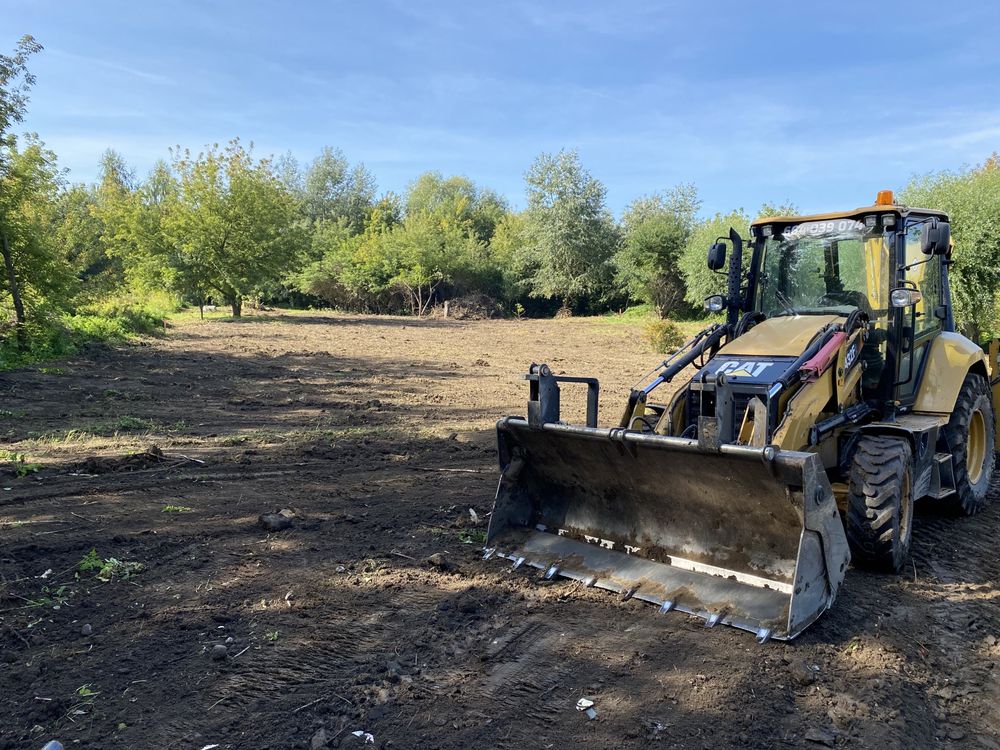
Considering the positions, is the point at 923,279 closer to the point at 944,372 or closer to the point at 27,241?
the point at 944,372

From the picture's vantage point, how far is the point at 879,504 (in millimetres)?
4879

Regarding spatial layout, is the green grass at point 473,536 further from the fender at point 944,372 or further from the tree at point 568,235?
the tree at point 568,235

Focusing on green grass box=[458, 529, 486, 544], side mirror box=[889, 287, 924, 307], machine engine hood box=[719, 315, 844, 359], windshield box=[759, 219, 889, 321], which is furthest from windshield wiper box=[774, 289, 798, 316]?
green grass box=[458, 529, 486, 544]

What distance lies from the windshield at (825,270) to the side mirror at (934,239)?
38 cm

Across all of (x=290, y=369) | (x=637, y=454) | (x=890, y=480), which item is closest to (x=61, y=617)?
(x=637, y=454)

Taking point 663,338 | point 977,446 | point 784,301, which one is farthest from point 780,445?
point 663,338

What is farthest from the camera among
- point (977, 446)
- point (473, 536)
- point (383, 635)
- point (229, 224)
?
point (229, 224)

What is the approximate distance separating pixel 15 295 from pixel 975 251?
2353 cm

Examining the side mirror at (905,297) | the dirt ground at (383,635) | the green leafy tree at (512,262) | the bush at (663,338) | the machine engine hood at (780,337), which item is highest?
the green leafy tree at (512,262)

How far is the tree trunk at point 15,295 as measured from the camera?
15.4m

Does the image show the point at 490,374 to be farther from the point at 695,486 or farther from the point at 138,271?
the point at 138,271

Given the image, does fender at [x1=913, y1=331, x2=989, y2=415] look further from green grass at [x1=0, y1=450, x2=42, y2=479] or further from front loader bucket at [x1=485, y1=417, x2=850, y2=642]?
green grass at [x1=0, y1=450, x2=42, y2=479]

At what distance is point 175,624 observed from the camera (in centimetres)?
421

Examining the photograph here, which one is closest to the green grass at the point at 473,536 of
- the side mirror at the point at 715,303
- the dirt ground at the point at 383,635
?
the dirt ground at the point at 383,635
